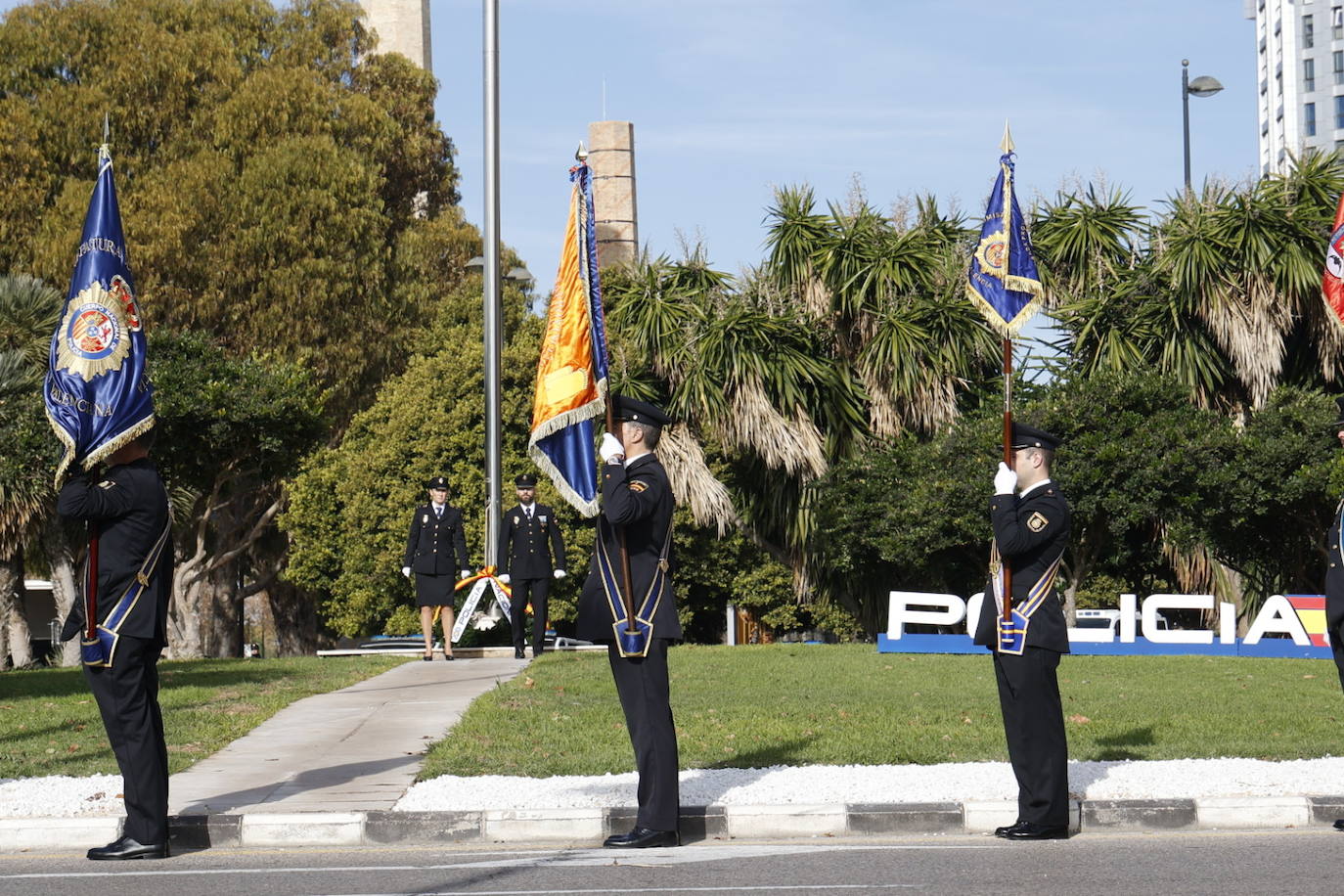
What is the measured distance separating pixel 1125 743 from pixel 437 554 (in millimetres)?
8914

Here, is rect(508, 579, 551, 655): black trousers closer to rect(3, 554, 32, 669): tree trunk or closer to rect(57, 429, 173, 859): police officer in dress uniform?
rect(57, 429, 173, 859): police officer in dress uniform

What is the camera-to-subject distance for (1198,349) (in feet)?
80.0

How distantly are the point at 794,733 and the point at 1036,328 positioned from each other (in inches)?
628

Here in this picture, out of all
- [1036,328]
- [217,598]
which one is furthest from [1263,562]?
[217,598]

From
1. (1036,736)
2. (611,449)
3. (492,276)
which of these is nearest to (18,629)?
(492,276)

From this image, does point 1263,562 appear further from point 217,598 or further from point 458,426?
point 217,598

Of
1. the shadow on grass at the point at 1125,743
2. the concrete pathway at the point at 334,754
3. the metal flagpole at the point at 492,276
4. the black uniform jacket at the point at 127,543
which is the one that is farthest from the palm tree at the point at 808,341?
the black uniform jacket at the point at 127,543

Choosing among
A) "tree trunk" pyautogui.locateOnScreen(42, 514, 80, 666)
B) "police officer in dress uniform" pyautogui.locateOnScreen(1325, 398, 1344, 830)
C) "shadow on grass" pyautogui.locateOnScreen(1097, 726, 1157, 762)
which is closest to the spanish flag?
"police officer in dress uniform" pyautogui.locateOnScreen(1325, 398, 1344, 830)

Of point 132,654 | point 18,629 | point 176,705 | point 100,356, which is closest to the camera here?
point 132,654

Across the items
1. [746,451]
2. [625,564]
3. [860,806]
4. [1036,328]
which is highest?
[1036,328]

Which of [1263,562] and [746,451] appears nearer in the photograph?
[1263,562]

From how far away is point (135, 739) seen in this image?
25.2ft

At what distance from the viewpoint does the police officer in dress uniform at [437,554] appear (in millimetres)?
17734

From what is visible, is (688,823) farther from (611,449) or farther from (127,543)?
(127,543)
